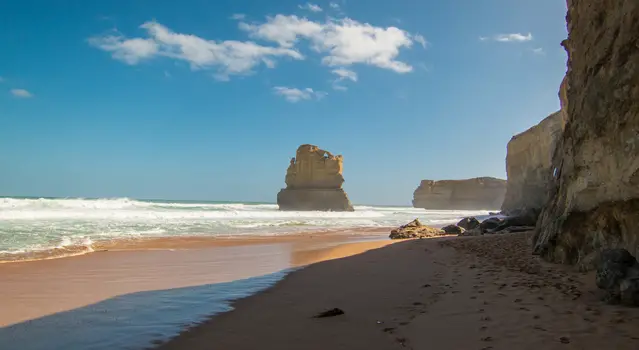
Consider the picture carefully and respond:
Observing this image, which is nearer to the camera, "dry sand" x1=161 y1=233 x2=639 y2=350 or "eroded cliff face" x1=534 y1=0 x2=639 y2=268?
"dry sand" x1=161 y1=233 x2=639 y2=350

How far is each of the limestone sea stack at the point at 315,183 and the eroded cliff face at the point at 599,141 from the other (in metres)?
52.5

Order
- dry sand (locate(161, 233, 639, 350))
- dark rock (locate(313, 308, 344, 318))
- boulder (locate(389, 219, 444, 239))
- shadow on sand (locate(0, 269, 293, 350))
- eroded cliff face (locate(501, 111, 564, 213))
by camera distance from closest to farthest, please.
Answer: dry sand (locate(161, 233, 639, 350)) → shadow on sand (locate(0, 269, 293, 350)) → dark rock (locate(313, 308, 344, 318)) → boulder (locate(389, 219, 444, 239)) → eroded cliff face (locate(501, 111, 564, 213))

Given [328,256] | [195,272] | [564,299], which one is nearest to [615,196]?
[564,299]

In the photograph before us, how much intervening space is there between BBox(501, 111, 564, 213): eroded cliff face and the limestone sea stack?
24.2m

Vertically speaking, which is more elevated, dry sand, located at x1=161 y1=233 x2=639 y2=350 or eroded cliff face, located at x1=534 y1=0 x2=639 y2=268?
eroded cliff face, located at x1=534 y1=0 x2=639 y2=268

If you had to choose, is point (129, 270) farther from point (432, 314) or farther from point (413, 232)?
point (413, 232)

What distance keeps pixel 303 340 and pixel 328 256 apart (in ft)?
21.3

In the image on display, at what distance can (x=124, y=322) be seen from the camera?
418cm

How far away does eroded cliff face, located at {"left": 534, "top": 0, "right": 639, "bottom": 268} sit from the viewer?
16.4 ft

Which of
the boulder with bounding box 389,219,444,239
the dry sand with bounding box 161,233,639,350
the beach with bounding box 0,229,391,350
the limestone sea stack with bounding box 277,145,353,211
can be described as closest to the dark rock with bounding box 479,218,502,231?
the boulder with bounding box 389,219,444,239

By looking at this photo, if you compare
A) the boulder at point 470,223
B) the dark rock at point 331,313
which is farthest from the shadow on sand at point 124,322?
the boulder at point 470,223

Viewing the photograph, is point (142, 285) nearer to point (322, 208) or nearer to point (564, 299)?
point (564, 299)

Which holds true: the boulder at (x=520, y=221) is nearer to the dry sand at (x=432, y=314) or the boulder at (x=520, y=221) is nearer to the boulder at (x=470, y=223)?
the boulder at (x=470, y=223)

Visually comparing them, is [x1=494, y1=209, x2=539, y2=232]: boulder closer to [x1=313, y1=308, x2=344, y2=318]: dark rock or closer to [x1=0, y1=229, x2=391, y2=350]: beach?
[x1=0, y1=229, x2=391, y2=350]: beach
